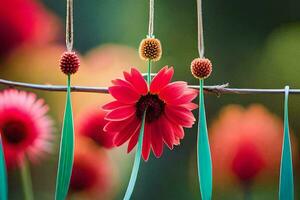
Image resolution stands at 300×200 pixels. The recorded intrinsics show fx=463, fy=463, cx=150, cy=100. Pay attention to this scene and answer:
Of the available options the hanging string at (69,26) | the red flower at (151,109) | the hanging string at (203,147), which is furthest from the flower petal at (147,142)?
the hanging string at (69,26)

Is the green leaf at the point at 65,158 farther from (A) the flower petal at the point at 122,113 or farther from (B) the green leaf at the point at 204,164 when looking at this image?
(B) the green leaf at the point at 204,164

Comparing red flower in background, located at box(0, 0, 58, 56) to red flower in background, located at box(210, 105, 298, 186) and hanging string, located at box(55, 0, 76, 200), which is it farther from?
red flower in background, located at box(210, 105, 298, 186)

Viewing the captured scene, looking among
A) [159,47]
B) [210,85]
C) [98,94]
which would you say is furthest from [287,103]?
[98,94]

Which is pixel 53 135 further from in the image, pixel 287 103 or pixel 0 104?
pixel 287 103

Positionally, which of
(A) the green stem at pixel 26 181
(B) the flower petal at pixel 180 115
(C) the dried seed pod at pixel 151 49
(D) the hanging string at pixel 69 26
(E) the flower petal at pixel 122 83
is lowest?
(A) the green stem at pixel 26 181

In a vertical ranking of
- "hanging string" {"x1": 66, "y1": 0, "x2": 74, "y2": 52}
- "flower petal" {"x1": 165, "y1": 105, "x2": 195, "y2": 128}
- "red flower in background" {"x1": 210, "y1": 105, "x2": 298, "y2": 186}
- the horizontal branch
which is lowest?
"red flower in background" {"x1": 210, "y1": 105, "x2": 298, "y2": 186}

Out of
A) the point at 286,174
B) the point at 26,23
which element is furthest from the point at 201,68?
the point at 26,23

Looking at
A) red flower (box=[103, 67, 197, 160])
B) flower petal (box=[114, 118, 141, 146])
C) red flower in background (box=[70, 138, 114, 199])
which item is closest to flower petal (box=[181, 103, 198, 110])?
red flower (box=[103, 67, 197, 160])
